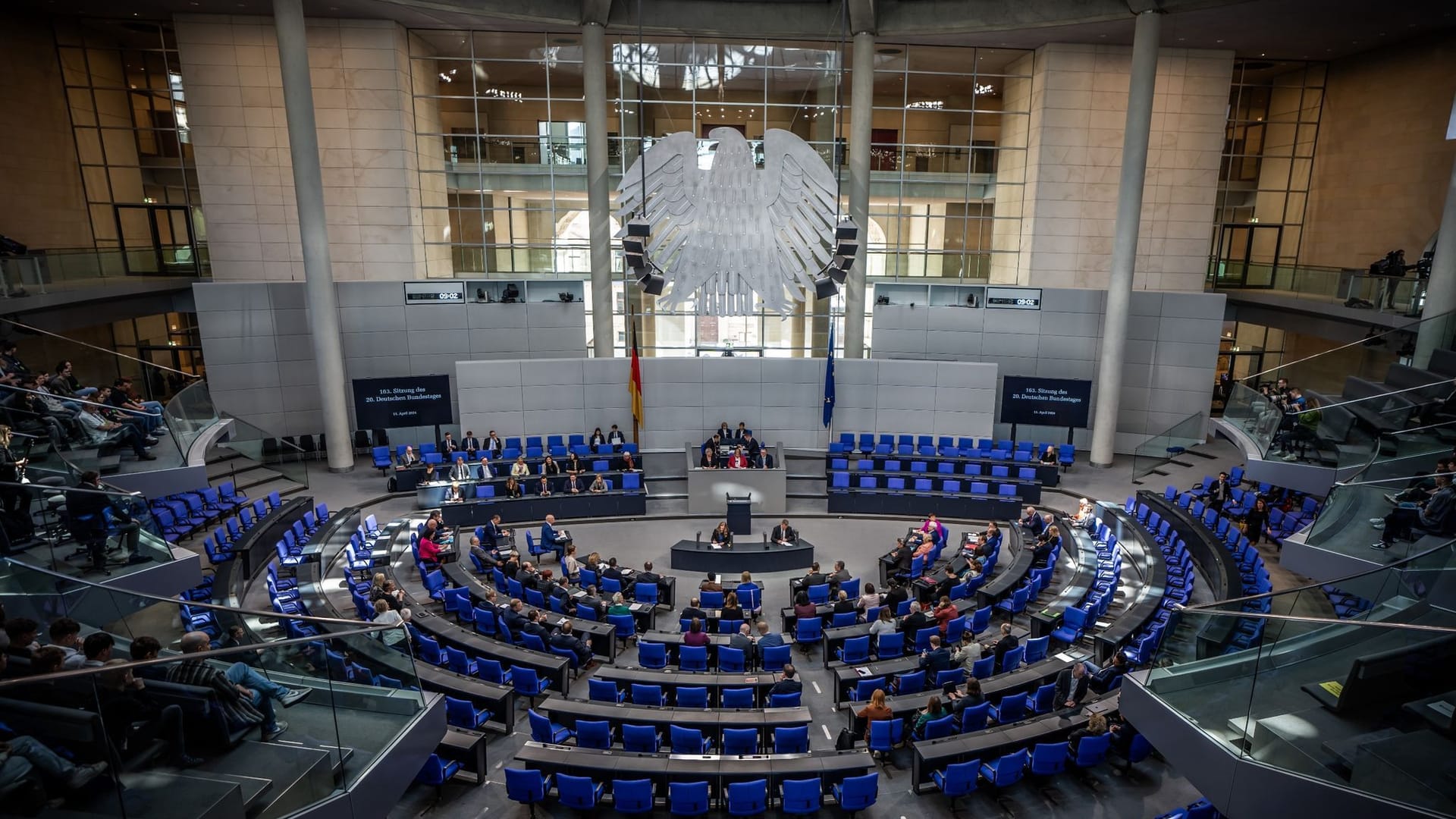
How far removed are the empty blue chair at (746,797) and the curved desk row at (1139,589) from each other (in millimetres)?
5738

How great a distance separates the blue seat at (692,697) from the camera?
9688 mm

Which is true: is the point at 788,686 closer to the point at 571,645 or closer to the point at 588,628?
the point at 571,645

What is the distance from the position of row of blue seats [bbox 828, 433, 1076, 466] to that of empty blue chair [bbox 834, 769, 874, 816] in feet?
40.3

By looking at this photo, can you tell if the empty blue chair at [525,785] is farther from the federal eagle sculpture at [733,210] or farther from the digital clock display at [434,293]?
the digital clock display at [434,293]

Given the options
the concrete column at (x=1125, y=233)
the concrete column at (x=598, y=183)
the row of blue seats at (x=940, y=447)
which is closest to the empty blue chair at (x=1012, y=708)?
the row of blue seats at (x=940, y=447)

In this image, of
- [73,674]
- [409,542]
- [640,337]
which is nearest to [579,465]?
[409,542]

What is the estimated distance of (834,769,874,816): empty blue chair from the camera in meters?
7.88

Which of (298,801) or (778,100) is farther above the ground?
(778,100)

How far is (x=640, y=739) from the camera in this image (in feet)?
28.7

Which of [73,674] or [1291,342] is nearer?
[73,674]

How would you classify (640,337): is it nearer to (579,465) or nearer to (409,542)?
(579,465)

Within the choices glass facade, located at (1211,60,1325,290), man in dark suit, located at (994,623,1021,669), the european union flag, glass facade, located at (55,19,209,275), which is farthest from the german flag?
glass facade, located at (1211,60,1325,290)

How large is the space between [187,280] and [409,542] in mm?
12365

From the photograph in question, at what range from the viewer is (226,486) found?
16625mm
